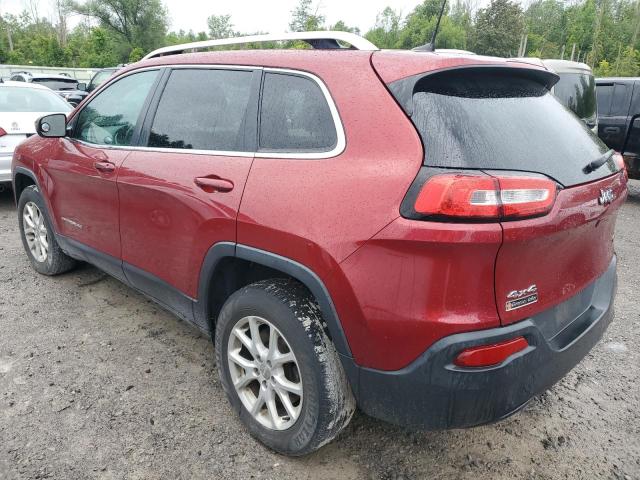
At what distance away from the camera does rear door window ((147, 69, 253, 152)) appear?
7.83 feet

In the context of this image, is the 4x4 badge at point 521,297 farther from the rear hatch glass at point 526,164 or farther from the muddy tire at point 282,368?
the muddy tire at point 282,368

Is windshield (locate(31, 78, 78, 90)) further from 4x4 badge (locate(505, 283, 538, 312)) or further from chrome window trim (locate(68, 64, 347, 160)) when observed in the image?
4x4 badge (locate(505, 283, 538, 312))

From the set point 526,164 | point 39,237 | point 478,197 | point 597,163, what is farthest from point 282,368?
point 39,237

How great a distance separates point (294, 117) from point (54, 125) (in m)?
2.18

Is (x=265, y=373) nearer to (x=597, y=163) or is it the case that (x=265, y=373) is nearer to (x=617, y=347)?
(x=597, y=163)

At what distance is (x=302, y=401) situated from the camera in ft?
6.86

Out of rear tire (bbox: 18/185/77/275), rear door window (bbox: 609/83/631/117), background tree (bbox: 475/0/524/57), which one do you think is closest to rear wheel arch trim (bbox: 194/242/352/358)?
rear tire (bbox: 18/185/77/275)

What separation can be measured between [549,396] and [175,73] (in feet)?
8.94

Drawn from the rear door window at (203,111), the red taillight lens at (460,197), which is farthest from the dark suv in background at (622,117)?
the red taillight lens at (460,197)

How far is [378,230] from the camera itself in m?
1.71

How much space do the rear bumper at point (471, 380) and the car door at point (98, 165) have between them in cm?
202

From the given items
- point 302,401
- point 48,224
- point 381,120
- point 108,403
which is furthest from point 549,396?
point 48,224

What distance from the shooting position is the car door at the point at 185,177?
231cm

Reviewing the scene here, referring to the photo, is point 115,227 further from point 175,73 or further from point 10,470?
point 10,470
